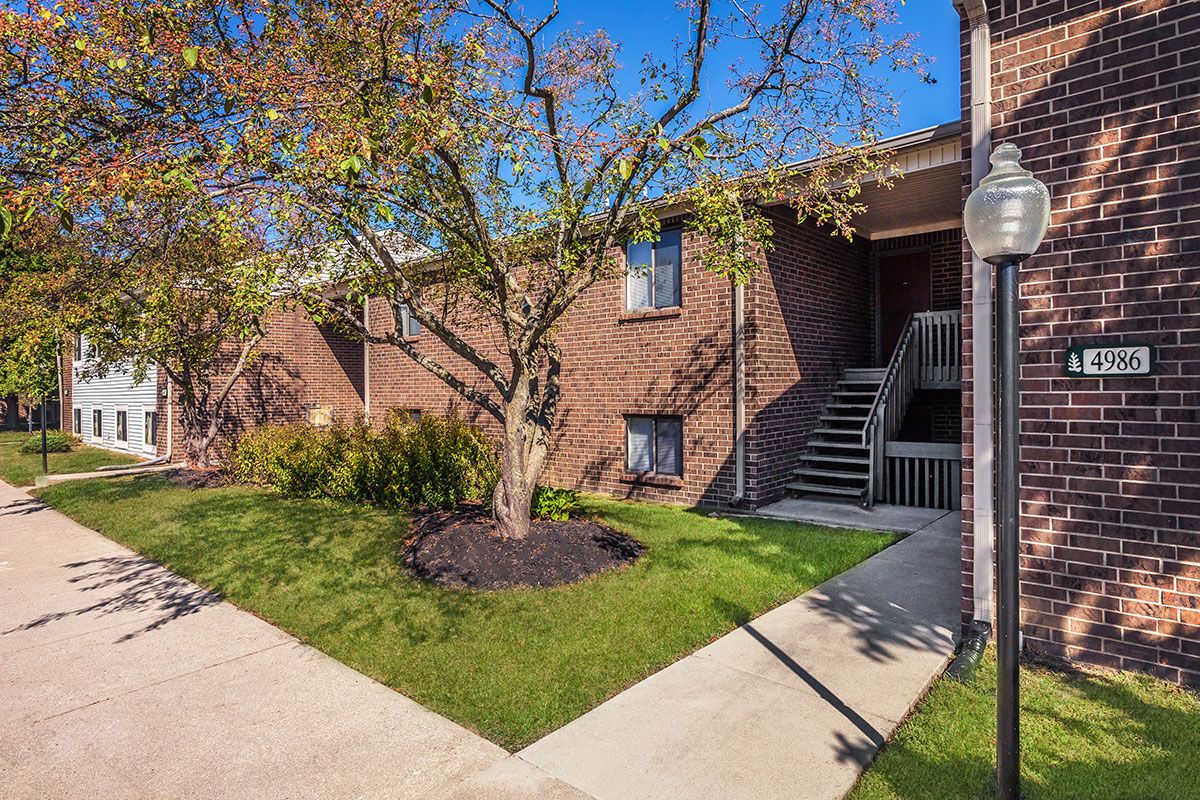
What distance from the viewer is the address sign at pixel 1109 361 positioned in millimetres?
4207

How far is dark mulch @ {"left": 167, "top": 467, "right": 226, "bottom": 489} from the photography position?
44.0ft

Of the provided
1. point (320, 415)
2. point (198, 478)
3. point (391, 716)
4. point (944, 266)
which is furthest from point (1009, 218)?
point (320, 415)

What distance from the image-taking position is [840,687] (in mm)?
4281

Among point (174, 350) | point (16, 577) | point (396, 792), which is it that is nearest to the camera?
point (396, 792)

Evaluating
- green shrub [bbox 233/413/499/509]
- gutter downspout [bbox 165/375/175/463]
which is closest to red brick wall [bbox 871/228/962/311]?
green shrub [bbox 233/413/499/509]

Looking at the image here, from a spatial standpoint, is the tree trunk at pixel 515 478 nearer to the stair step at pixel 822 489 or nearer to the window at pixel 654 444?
the window at pixel 654 444

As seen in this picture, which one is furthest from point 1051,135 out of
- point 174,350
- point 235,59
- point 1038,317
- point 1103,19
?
point 174,350

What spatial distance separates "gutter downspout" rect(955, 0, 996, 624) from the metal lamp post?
2.16 m

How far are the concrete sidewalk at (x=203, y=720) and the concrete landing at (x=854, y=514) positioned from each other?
6.81 metres

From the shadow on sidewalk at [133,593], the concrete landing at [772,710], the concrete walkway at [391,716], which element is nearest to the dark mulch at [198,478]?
the shadow on sidewalk at [133,593]

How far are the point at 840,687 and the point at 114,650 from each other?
5.53 meters

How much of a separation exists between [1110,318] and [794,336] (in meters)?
6.86

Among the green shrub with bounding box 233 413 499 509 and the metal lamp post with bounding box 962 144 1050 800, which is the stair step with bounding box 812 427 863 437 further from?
the metal lamp post with bounding box 962 144 1050 800

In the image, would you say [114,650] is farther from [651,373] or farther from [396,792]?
[651,373]
